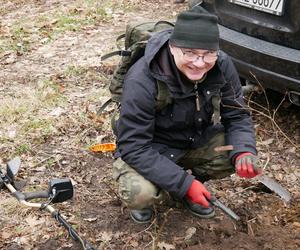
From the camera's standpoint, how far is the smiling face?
8.79 ft

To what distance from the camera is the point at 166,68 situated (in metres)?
2.80

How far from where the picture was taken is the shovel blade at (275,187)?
11.2ft

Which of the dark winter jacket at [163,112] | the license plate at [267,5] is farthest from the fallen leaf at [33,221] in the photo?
the license plate at [267,5]

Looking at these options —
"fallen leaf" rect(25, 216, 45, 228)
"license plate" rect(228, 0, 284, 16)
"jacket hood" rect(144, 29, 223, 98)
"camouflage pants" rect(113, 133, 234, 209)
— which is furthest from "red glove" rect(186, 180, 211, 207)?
"license plate" rect(228, 0, 284, 16)

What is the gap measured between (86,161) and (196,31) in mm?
1775

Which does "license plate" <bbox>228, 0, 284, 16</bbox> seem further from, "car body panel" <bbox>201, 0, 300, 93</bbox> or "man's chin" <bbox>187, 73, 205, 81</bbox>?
"man's chin" <bbox>187, 73, 205, 81</bbox>

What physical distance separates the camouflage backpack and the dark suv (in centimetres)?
80

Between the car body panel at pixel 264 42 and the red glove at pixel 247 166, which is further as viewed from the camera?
the car body panel at pixel 264 42

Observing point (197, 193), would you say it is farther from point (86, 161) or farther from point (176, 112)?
point (86, 161)

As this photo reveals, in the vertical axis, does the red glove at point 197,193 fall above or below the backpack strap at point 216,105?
below

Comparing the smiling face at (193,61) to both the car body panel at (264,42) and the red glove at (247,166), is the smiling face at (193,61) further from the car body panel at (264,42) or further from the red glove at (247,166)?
the car body panel at (264,42)

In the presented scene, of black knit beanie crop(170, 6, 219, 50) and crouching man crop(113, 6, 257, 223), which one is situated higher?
black knit beanie crop(170, 6, 219, 50)

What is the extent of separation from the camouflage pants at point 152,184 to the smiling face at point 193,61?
696 millimetres

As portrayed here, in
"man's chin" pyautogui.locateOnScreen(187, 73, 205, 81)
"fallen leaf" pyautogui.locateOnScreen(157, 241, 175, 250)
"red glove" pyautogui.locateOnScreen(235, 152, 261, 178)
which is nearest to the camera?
"man's chin" pyautogui.locateOnScreen(187, 73, 205, 81)
